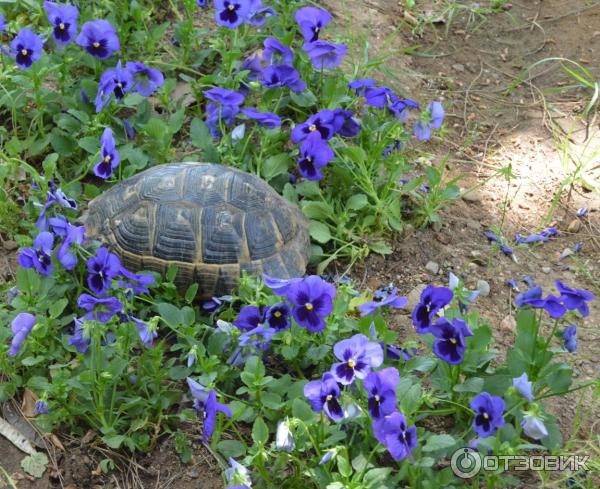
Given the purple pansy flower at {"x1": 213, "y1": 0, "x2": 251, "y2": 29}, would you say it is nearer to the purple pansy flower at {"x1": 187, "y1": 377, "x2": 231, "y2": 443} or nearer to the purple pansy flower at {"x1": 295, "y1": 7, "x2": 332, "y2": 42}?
the purple pansy flower at {"x1": 295, "y1": 7, "x2": 332, "y2": 42}

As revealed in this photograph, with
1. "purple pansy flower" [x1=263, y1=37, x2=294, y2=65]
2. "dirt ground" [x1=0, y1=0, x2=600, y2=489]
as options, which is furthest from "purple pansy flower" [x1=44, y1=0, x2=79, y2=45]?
"dirt ground" [x1=0, y1=0, x2=600, y2=489]

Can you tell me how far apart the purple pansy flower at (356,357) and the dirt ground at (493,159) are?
674 mm

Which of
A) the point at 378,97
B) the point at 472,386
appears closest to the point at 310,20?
the point at 378,97

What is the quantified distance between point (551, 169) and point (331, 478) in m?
2.46

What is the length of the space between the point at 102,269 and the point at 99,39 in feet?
5.42

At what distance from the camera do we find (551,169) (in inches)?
176

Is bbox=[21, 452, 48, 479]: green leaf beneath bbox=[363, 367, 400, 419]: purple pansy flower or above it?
beneath

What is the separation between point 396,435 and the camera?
8.41ft

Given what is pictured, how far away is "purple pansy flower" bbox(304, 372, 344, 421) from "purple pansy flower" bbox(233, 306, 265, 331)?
1.71 ft

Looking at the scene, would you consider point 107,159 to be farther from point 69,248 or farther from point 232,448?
point 232,448

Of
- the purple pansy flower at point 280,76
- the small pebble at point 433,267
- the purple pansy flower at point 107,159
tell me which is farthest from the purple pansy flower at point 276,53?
the small pebble at point 433,267

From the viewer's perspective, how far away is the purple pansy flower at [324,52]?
13.5 ft

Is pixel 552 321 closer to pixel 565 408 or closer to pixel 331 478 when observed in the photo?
pixel 565 408

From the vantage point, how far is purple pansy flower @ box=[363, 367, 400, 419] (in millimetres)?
2605
